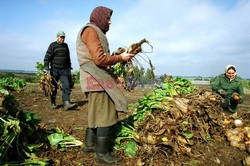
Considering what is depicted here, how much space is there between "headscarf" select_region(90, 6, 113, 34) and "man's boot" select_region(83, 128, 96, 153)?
1764 mm

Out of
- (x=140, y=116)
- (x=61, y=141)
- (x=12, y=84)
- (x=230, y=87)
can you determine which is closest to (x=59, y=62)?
(x=61, y=141)

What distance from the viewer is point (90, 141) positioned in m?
3.68

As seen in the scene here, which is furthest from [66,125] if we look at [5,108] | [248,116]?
[248,116]

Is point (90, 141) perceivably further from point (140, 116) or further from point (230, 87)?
point (230, 87)

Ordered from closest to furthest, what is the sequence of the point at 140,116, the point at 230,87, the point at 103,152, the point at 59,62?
the point at 103,152 < the point at 140,116 < the point at 230,87 < the point at 59,62

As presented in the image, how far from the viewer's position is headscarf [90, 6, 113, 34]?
316cm

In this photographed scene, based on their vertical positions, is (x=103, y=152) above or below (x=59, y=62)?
below

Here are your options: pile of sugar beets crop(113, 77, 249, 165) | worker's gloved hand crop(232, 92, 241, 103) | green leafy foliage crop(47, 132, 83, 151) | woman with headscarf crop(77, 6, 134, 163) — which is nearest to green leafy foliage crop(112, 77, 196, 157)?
pile of sugar beets crop(113, 77, 249, 165)

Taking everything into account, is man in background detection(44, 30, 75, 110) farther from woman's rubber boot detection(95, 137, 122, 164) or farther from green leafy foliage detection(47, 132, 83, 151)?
woman's rubber boot detection(95, 137, 122, 164)

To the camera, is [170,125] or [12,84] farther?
[12,84]

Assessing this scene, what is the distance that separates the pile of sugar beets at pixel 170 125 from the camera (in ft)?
11.8

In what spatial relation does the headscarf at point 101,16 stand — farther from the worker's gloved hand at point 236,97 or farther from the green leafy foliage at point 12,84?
the green leafy foliage at point 12,84

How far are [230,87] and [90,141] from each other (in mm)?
4571

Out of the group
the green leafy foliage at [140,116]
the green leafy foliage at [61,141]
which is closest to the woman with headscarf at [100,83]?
the green leafy foliage at [140,116]
